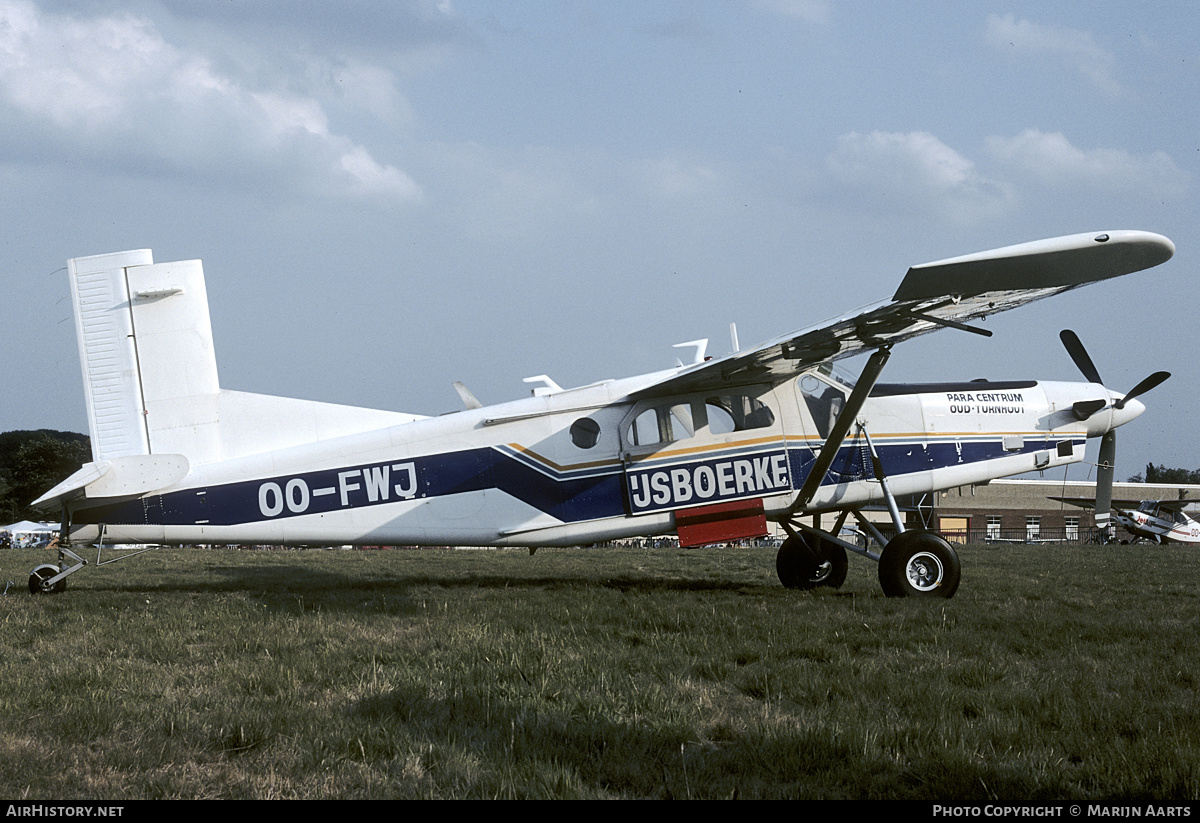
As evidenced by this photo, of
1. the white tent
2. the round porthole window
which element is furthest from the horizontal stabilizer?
the white tent

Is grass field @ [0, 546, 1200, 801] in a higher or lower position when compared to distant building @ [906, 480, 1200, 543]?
higher

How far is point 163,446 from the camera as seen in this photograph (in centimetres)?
1013

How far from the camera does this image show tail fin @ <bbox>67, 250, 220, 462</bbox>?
1016 centimetres

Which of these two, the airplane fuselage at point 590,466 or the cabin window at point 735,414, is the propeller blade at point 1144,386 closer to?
the airplane fuselage at point 590,466

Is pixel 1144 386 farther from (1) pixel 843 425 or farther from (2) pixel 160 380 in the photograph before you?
(2) pixel 160 380

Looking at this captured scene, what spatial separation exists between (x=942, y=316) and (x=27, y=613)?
9778mm

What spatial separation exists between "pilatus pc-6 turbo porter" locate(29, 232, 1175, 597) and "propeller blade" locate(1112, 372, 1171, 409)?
26.1 inches

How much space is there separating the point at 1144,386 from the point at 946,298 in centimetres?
515

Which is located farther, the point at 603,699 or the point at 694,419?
the point at 694,419

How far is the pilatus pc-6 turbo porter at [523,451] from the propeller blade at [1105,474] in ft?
3.93

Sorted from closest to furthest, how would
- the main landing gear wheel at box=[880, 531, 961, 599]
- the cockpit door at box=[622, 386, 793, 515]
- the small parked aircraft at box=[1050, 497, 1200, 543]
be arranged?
the main landing gear wheel at box=[880, 531, 961, 599] < the cockpit door at box=[622, 386, 793, 515] < the small parked aircraft at box=[1050, 497, 1200, 543]

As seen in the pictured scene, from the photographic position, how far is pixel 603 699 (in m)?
4.65

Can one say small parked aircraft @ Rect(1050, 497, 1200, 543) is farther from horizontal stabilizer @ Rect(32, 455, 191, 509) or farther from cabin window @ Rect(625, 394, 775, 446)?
horizontal stabilizer @ Rect(32, 455, 191, 509)

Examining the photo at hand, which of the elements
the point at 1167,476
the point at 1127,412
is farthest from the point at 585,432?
the point at 1167,476
